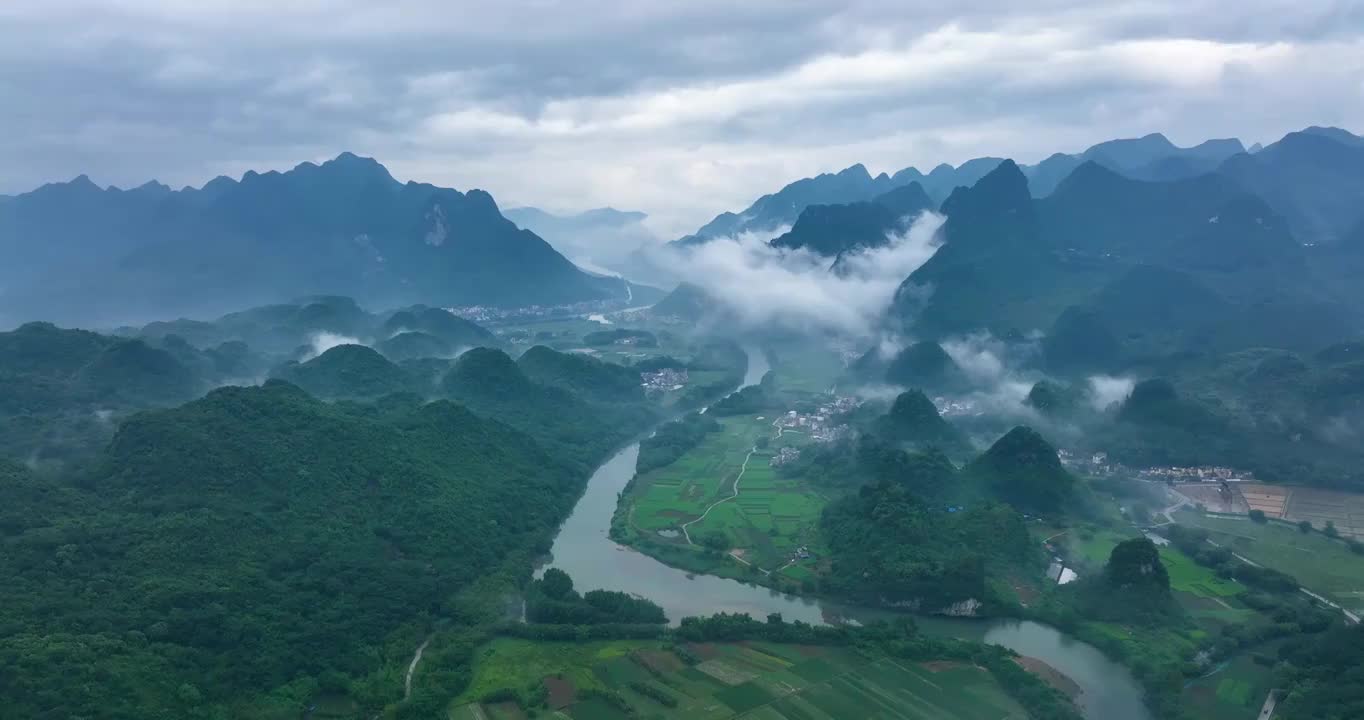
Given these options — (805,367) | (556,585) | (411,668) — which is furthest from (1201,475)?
(411,668)

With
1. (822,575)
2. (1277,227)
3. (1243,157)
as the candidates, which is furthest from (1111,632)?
(1243,157)

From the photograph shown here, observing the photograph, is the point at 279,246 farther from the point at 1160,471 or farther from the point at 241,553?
the point at 1160,471

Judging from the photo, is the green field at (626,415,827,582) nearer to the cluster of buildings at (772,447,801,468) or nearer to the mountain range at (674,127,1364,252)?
the cluster of buildings at (772,447,801,468)

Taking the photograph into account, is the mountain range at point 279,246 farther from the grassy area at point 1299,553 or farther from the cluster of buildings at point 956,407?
the grassy area at point 1299,553

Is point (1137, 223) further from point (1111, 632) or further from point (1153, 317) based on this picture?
point (1111, 632)

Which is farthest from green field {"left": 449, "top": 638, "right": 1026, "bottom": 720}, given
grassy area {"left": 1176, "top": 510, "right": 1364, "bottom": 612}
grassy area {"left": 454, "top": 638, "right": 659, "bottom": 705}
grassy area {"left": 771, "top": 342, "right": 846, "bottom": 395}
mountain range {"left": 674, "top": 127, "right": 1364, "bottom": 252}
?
mountain range {"left": 674, "top": 127, "right": 1364, "bottom": 252}

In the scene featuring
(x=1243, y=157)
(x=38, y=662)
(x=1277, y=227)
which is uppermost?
(x=1243, y=157)
